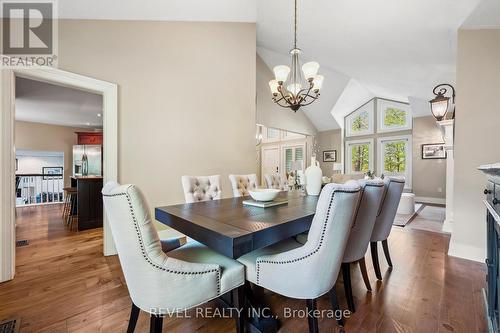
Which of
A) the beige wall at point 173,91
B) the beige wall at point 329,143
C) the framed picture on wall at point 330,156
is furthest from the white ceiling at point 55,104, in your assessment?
the framed picture on wall at point 330,156

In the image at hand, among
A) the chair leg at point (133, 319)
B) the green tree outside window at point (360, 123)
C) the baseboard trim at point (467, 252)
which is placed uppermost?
the green tree outside window at point (360, 123)

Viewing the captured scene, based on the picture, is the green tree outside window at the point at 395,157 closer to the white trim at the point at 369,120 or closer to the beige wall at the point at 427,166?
the beige wall at the point at 427,166

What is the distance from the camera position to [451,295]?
1.89m

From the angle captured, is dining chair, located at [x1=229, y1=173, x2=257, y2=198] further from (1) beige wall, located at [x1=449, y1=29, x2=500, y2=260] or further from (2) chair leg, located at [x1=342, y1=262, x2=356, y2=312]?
(1) beige wall, located at [x1=449, y1=29, x2=500, y2=260]

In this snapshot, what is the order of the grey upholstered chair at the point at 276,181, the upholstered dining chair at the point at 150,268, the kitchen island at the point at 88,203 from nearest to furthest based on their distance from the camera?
the upholstered dining chair at the point at 150,268, the grey upholstered chair at the point at 276,181, the kitchen island at the point at 88,203

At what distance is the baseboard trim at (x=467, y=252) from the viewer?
2.60 meters

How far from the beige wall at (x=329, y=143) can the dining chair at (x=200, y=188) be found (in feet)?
23.5

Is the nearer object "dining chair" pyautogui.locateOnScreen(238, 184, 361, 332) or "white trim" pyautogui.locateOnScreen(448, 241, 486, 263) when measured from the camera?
"dining chair" pyautogui.locateOnScreen(238, 184, 361, 332)

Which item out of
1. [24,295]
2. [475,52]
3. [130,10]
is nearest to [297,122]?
[475,52]

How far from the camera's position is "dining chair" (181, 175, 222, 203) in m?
2.35

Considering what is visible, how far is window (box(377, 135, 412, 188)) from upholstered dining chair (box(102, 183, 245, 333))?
843 cm

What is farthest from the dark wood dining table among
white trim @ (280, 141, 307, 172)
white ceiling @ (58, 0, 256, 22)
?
white trim @ (280, 141, 307, 172)

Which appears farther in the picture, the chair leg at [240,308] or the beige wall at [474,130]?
the beige wall at [474,130]

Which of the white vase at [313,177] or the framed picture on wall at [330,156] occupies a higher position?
the framed picture on wall at [330,156]
